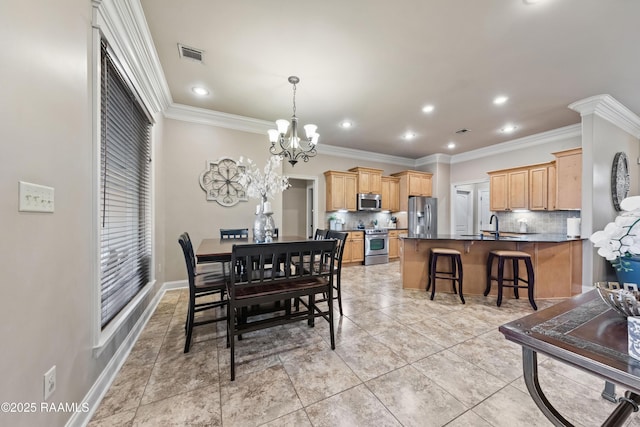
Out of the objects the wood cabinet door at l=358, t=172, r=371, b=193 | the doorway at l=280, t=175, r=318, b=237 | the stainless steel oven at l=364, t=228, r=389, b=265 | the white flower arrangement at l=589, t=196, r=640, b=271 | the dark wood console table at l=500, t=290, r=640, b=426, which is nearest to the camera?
the dark wood console table at l=500, t=290, r=640, b=426

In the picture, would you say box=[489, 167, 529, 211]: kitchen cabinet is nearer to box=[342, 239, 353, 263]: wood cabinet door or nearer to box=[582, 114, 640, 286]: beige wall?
box=[582, 114, 640, 286]: beige wall

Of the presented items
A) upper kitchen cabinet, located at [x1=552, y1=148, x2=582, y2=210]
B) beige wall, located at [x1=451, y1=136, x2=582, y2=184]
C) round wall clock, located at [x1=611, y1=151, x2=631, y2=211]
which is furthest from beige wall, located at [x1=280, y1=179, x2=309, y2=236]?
round wall clock, located at [x1=611, y1=151, x2=631, y2=211]

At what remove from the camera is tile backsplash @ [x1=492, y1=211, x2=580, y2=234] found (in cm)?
475

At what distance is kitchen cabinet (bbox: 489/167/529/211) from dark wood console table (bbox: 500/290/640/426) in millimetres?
4795

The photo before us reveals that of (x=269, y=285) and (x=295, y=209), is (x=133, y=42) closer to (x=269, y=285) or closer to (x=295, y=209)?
(x=269, y=285)

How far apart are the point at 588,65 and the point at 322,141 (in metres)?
4.09

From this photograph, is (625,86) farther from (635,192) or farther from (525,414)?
(525,414)

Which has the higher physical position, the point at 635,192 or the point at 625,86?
the point at 625,86

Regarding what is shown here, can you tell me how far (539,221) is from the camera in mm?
5051

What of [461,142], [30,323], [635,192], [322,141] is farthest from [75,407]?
[635,192]

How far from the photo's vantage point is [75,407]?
1.29 meters

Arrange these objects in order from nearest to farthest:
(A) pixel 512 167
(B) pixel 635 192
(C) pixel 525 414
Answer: (C) pixel 525 414 < (B) pixel 635 192 < (A) pixel 512 167

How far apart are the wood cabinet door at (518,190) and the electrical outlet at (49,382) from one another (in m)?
6.71

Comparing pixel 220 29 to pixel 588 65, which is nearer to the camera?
pixel 220 29
